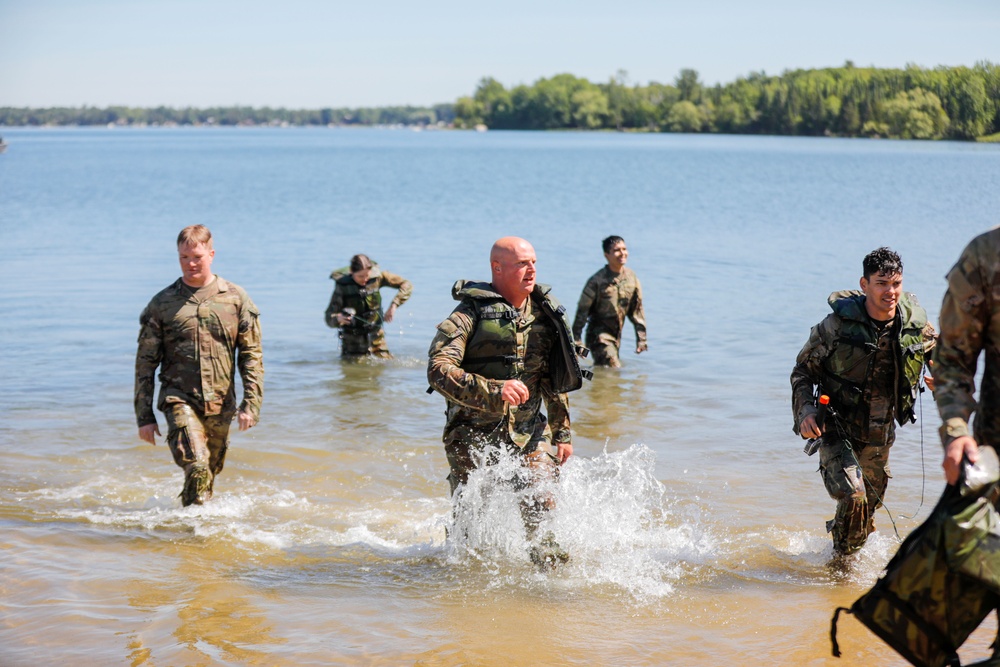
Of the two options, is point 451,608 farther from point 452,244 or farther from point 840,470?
point 452,244

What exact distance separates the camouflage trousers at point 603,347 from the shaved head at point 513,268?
7.42 metres

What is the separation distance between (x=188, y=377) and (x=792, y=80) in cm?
16085

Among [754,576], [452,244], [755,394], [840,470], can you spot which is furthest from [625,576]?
[452,244]

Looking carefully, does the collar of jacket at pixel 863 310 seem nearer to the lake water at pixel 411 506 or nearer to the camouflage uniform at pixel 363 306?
the lake water at pixel 411 506

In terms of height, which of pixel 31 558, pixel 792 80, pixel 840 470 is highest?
pixel 792 80

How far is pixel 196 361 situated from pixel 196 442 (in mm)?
595

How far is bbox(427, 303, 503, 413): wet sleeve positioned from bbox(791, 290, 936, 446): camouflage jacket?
1.93m

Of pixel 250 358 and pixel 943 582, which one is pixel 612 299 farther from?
pixel 943 582

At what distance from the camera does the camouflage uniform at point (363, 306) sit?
14234mm

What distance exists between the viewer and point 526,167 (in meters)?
86.6

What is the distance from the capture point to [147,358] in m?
7.60

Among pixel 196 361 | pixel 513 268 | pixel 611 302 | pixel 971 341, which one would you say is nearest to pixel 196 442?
pixel 196 361

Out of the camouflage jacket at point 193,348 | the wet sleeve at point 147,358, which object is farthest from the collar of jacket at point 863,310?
the wet sleeve at point 147,358

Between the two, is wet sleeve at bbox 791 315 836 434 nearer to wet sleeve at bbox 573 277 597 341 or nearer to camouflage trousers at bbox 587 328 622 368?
wet sleeve at bbox 573 277 597 341
